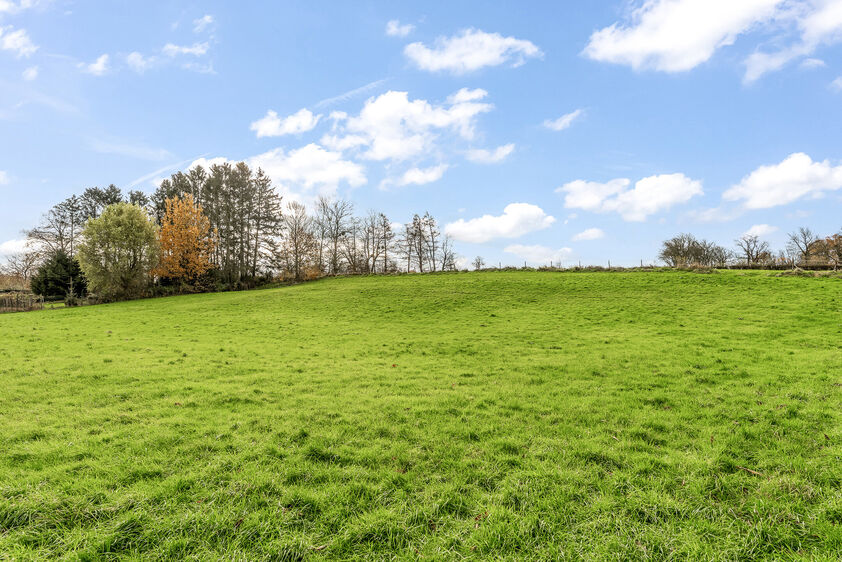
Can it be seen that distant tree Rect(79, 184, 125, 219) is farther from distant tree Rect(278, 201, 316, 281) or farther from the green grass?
the green grass

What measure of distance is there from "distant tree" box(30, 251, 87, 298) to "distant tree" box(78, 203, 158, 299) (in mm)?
5297

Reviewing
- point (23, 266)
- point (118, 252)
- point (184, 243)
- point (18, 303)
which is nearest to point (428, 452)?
point (118, 252)

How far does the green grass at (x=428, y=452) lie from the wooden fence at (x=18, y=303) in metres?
28.5

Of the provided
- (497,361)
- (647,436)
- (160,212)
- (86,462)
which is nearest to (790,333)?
(497,361)

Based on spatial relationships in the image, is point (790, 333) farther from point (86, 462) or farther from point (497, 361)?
point (86, 462)

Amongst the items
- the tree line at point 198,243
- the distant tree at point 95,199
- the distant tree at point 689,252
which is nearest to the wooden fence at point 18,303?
the tree line at point 198,243

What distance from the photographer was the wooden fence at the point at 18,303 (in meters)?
32.5

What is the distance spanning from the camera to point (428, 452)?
17.8 ft

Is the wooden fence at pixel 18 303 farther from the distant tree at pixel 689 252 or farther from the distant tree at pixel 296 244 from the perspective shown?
the distant tree at pixel 689 252

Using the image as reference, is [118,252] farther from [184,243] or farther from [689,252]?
[689,252]

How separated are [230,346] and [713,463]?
622 inches

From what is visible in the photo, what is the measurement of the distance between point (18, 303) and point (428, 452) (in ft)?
154

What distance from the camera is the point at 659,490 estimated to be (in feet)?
14.5

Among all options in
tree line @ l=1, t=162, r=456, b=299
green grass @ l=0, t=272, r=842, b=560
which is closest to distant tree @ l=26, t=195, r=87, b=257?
tree line @ l=1, t=162, r=456, b=299
